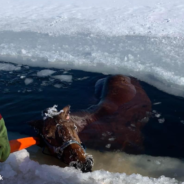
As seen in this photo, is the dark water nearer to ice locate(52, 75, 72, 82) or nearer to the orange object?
ice locate(52, 75, 72, 82)

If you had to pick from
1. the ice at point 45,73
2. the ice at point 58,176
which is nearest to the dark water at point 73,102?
the ice at point 45,73

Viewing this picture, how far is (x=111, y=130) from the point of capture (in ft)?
15.4

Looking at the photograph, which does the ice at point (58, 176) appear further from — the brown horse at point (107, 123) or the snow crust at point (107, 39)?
the snow crust at point (107, 39)

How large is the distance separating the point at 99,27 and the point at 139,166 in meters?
6.44

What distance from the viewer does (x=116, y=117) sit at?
5.04 m

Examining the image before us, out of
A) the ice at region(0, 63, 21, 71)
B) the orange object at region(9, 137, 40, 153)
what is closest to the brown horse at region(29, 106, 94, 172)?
the orange object at region(9, 137, 40, 153)

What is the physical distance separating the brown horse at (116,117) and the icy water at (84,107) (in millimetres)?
146

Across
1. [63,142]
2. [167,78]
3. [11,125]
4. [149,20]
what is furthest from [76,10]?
[63,142]

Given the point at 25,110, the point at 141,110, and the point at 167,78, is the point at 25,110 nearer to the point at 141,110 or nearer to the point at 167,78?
the point at 141,110

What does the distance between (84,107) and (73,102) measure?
0.26m

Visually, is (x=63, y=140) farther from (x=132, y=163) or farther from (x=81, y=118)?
(x=81, y=118)

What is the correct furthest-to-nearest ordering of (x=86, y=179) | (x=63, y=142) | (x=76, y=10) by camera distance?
(x=76, y=10) → (x=63, y=142) → (x=86, y=179)

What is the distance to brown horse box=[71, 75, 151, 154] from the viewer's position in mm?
4402

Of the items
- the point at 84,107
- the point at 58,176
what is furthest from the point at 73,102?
the point at 58,176
